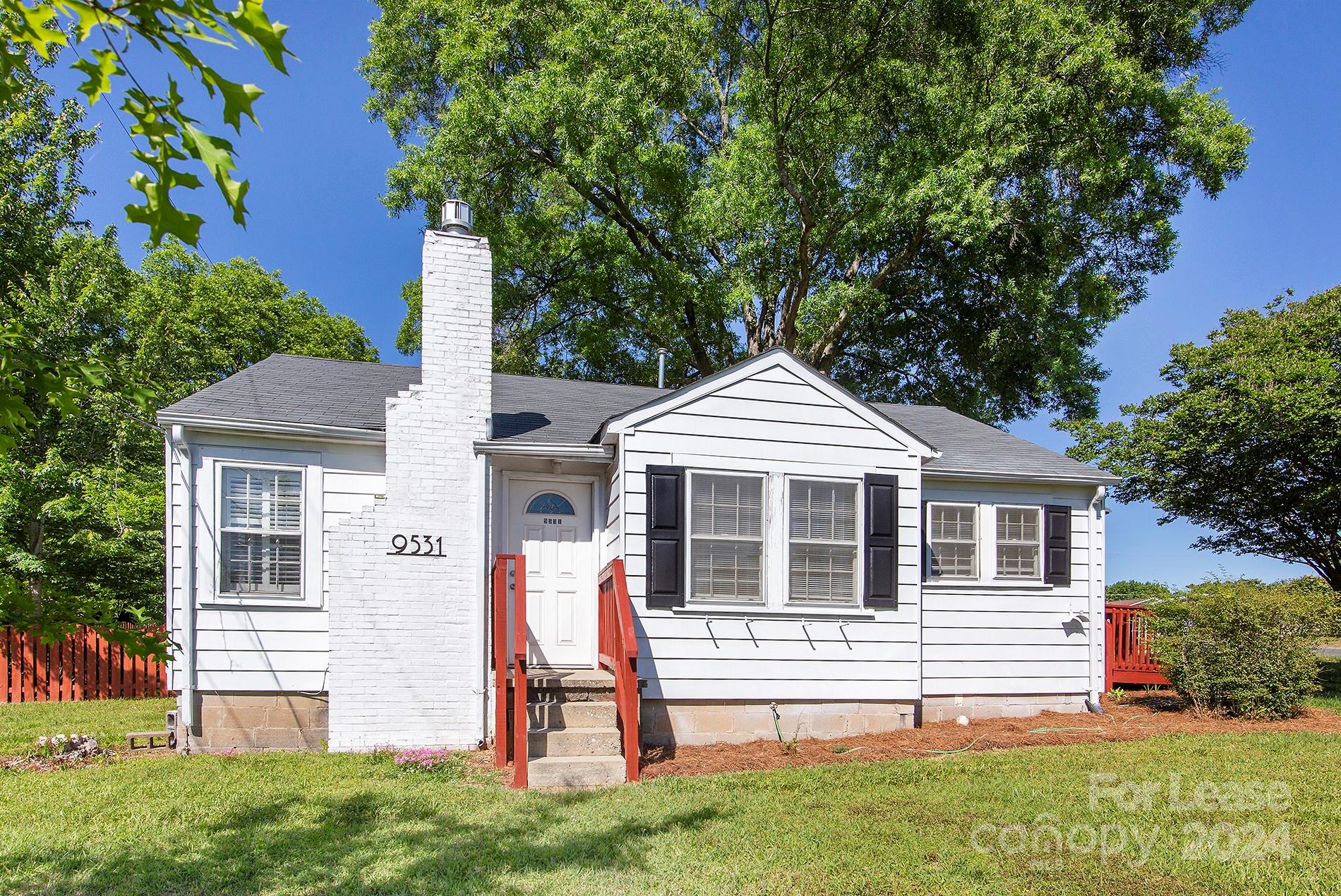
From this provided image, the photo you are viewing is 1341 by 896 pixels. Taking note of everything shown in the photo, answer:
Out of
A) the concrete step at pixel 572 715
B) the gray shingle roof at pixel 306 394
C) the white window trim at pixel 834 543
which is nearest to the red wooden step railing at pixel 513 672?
the concrete step at pixel 572 715

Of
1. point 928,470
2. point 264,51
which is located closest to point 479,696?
point 928,470

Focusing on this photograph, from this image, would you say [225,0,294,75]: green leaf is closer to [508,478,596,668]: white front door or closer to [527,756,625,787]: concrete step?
[527,756,625,787]: concrete step

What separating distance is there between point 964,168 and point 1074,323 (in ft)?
14.1

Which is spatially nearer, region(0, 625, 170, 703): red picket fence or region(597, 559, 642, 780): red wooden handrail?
region(597, 559, 642, 780): red wooden handrail

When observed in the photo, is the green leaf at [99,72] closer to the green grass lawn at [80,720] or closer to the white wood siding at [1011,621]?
the green grass lawn at [80,720]

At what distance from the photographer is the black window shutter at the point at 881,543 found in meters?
8.57

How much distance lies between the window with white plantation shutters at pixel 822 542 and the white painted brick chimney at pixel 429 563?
3040 millimetres

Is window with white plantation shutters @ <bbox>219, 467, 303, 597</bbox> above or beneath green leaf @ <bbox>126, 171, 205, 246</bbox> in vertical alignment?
beneath

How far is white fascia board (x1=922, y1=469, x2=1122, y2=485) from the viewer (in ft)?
31.2

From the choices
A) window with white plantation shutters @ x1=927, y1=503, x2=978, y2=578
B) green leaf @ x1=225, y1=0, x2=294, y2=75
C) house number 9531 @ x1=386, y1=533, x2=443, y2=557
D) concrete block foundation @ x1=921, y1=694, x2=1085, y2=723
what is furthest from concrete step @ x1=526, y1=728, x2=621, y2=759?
green leaf @ x1=225, y1=0, x2=294, y2=75

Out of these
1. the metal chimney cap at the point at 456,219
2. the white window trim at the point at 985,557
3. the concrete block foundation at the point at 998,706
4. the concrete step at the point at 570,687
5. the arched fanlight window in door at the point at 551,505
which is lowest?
the concrete block foundation at the point at 998,706

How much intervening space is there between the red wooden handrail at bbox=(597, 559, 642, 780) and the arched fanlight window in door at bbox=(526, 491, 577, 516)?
3.16ft

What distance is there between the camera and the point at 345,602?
776 cm

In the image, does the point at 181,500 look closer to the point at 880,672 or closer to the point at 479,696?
the point at 479,696
